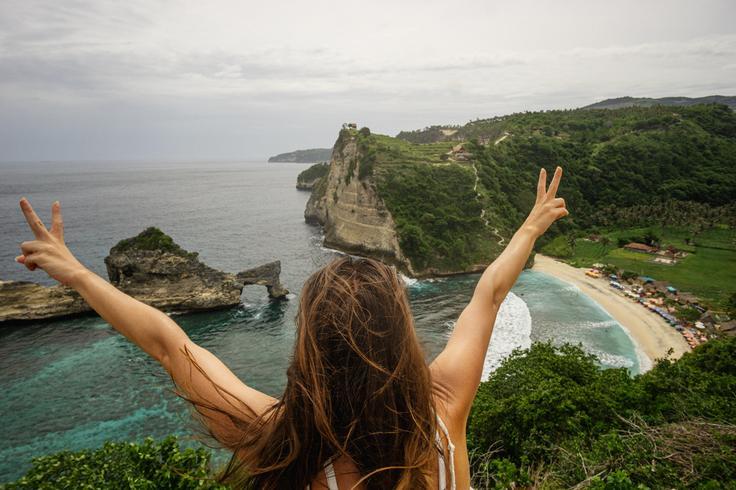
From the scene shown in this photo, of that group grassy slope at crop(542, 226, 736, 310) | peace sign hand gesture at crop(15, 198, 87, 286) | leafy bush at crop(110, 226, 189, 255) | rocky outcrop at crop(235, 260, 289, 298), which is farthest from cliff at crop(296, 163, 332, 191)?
peace sign hand gesture at crop(15, 198, 87, 286)

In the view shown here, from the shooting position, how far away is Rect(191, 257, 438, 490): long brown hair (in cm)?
151

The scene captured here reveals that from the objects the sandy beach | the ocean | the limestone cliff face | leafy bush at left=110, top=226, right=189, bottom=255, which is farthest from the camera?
the limestone cliff face

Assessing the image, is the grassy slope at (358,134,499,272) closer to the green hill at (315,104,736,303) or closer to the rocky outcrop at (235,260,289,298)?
the green hill at (315,104,736,303)

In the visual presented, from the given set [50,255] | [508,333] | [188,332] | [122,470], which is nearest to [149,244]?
[188,332]

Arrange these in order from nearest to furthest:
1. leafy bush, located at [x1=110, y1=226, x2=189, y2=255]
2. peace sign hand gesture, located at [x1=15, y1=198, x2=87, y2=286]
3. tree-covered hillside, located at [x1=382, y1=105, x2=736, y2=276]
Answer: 1. peace sign hand gesture, located at [x1=15, y1=198, x2=87, y2=286]
2. leafy bush, located at [x1=110, y1=226, x2=189, y2=255]
3. tree-covered hillside, located at [x1=382, y1=105, x2=736, y2=276]

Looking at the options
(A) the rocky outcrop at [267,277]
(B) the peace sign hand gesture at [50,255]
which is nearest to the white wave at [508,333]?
(A) the rocky outcrop at [267,277]

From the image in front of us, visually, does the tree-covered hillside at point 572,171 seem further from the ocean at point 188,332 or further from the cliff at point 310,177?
the cliff at point 310,177

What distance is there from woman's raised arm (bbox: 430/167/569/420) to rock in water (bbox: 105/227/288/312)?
109ft

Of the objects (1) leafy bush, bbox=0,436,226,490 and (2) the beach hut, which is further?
(2) the beach hut

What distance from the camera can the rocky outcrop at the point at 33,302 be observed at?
2953 cm

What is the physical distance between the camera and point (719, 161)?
7050cm

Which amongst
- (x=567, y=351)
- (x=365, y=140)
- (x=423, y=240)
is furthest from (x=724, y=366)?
(x=365, y=140)

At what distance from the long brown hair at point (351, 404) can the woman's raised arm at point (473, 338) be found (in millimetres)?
215

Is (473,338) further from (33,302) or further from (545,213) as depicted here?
(33,302)
